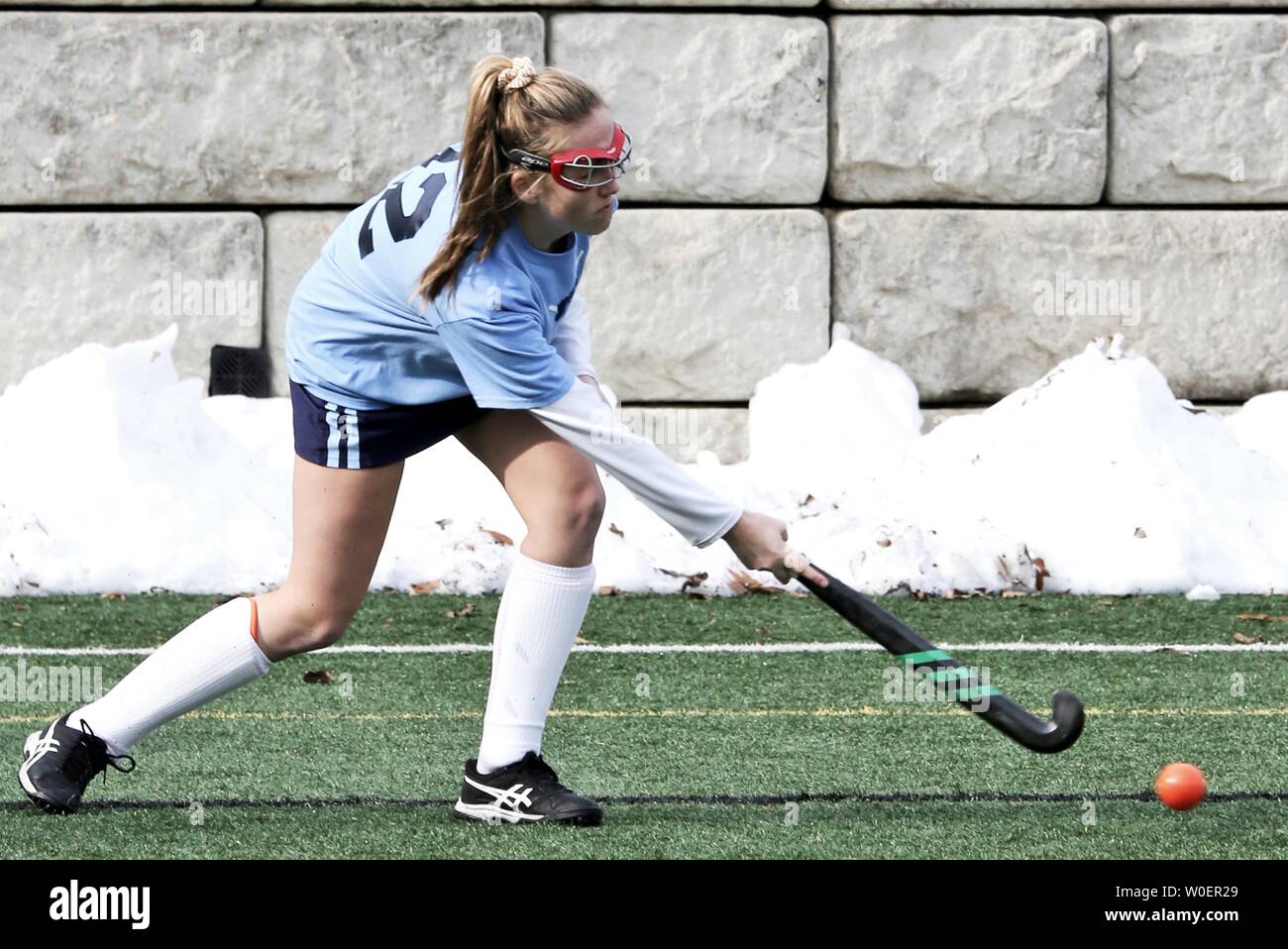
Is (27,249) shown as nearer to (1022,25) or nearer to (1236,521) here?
(1022,25)

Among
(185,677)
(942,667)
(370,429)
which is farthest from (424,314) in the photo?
(942,667)

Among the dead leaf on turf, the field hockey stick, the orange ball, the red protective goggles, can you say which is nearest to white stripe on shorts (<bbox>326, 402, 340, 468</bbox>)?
the red protective goggles

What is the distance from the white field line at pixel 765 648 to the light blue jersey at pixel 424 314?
2.29 m

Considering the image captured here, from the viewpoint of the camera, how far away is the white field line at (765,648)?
6.21 meters

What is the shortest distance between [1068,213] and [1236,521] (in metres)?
1.77

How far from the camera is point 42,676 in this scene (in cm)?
581

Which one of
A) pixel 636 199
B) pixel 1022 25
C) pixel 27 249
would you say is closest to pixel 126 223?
pixel 27 249

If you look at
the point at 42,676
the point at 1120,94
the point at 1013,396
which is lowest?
the point at 42,676

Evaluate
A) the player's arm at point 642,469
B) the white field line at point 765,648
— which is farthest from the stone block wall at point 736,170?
the player's arm at point 642,469

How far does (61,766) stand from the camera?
4016 mm

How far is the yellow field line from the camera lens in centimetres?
516

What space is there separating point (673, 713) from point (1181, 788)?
62.3 inches

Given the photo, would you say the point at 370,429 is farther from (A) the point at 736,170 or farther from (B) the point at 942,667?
(A) the point at 736,170

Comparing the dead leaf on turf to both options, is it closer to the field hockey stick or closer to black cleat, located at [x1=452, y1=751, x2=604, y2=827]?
the field hockey stick
